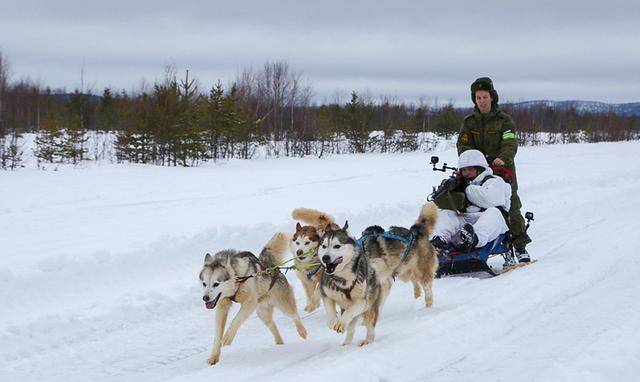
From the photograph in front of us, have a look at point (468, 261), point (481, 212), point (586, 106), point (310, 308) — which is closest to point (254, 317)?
point (310, 308)

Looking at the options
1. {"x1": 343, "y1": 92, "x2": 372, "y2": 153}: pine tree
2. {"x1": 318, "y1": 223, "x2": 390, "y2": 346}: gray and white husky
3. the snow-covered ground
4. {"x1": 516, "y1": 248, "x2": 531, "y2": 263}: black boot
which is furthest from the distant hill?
{"x1": 318, "y1": 223, "x2": 390, "y2": 346}: gray and white husky

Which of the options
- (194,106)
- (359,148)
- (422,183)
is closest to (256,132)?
(194,106)

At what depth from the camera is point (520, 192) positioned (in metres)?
13.8

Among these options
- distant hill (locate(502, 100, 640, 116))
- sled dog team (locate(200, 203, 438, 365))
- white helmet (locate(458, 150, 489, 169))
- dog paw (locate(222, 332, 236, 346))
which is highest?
distant hill (locate(502, 100, 640, 116))

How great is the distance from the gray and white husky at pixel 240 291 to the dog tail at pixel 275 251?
0.07ft

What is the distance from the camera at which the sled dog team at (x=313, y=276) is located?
4.34 m

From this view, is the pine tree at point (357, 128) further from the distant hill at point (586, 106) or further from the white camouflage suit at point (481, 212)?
the white camouflage suit at point (481, 212)

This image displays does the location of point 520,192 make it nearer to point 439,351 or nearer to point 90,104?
point 439,351

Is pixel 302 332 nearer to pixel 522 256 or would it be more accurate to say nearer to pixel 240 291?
pixel 240 291

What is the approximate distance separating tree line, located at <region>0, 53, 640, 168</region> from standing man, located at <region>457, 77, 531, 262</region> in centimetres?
1473

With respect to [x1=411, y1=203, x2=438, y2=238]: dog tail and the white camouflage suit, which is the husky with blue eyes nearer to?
[x1=411, y1=203, x2=438, y2=238]: dog tail

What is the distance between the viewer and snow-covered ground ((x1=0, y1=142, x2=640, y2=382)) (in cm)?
388

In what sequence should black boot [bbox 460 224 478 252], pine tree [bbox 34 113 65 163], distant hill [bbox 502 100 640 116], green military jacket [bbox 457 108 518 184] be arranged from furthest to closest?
distant hill [bbox 502 100 640 116]
pine tree [bbox 34 113 65 163]
green military jacket [bbox 457 108 518 184]
black boot [bbox 460 224 478 252]

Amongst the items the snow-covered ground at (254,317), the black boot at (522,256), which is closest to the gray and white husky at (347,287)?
the snow-covered ground at (254,317)
